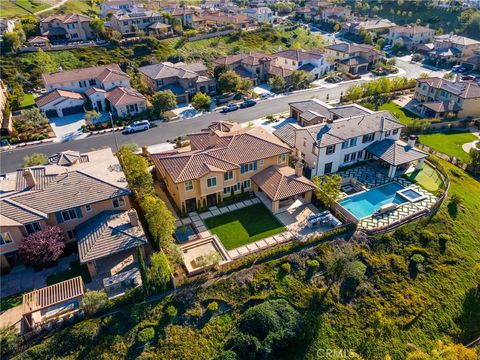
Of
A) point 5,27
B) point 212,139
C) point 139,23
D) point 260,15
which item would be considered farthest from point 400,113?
point 5,27

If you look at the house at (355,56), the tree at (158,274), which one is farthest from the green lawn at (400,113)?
the tree at (158,274)

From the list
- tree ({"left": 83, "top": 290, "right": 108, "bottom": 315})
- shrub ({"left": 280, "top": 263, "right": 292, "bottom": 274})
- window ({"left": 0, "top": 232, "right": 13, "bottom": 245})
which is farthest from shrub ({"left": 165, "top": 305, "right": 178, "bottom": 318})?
window ({"left": 0, "top": 232, "right": 13, "bottom": 245})

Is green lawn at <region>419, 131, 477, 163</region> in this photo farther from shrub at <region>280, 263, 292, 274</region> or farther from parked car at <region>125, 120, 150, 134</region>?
parked car at <region>125, 120, 150, 134</region>

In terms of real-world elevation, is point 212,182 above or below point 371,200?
above

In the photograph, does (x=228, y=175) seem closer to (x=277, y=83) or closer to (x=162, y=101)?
(x=162, y=101)

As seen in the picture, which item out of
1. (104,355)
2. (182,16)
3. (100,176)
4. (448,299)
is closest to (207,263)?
(104,355)

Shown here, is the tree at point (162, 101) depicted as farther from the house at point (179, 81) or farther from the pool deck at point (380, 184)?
the pool deck at point (380, 184)
